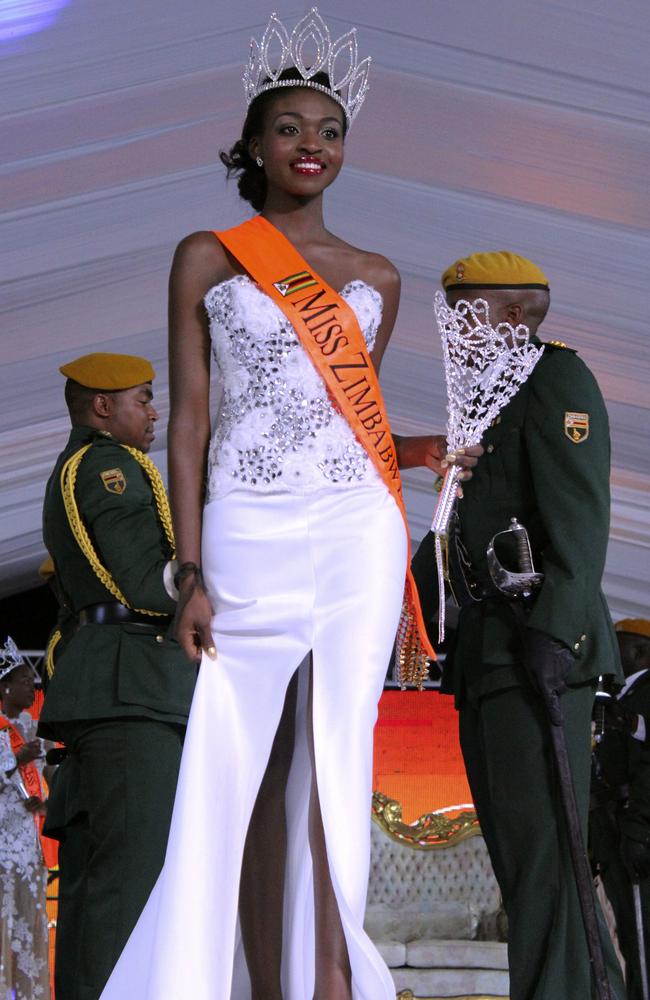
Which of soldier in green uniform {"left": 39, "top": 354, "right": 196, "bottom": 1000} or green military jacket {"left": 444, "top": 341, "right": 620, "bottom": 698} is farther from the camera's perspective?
soldier in green uniform {"left": 39, "top": 354, "right": 196, "bottom": 1000}

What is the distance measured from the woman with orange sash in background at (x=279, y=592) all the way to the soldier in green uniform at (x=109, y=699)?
907 mm

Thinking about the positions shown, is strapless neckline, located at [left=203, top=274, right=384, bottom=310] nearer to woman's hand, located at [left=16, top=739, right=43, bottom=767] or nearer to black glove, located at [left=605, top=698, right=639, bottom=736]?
black glove, located at [left=605, top=698, right=639, bottom=736]

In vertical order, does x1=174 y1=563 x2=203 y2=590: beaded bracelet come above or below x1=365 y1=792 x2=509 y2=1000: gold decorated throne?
above

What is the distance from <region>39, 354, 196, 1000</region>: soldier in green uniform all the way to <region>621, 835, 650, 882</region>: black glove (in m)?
1.84

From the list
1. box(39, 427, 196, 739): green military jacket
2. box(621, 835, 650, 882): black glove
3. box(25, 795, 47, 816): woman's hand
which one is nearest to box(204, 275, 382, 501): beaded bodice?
box(39, 427, 196, 739): green military jacket

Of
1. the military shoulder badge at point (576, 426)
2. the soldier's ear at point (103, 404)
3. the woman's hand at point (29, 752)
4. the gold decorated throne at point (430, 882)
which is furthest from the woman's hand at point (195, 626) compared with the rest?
the gold decorated throne at point (430, 882)

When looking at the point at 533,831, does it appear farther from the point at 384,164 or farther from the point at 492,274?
the point at 384,164

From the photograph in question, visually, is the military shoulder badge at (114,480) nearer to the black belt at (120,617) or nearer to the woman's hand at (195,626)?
the black belt at (120,617)

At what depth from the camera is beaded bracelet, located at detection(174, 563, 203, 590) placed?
2.12 meters

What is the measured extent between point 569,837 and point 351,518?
2.52 ft

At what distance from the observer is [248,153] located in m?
2.35

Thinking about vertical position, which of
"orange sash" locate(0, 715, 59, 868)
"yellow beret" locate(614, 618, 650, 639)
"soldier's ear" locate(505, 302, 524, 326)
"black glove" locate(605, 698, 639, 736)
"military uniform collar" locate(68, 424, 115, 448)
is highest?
"soldier's ear" locate(505, 302, 524, 326)

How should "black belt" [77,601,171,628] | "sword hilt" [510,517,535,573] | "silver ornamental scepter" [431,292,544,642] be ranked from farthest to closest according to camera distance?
"black belt" [77,601,171,628], "sword hilt" [510,517,535,573], "silver ornamental scepter" [431,292,544,642]

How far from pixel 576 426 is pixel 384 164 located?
2.54 metres
